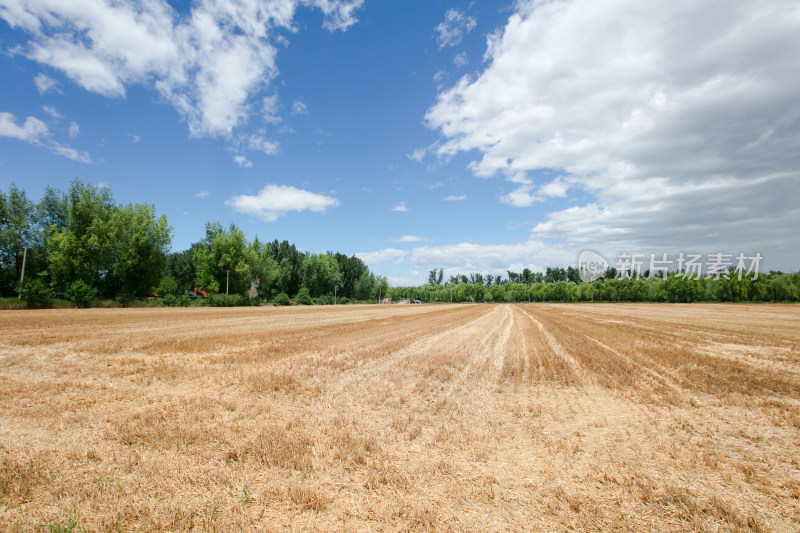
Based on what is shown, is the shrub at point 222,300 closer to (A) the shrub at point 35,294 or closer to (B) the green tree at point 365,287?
(A) the shrub at point 35,294

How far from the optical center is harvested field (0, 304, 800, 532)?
3.52 m

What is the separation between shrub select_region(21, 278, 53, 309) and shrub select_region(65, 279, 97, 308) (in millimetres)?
3398

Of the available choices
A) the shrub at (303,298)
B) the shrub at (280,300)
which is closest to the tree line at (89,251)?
the shrub at (280,300)

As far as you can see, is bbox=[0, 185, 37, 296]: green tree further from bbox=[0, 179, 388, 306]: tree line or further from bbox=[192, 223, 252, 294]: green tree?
bbox=[192, 223, 252, 294]: green tree

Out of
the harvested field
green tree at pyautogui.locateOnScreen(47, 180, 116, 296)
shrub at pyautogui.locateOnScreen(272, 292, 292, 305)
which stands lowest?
shrub at pyautogui.locateOnScreen(272, 292, 292, 305)

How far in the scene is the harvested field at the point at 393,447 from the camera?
3.52 m

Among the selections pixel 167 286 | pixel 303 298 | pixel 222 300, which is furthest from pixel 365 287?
pixel 222 300

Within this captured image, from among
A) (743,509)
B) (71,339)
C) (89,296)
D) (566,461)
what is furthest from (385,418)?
(89,296)

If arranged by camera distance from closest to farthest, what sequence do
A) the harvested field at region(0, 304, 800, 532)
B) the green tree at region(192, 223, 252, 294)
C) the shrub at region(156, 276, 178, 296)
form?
the harvested field at region(0, 304, 800, 532) → the green tree at region(192, 223, 252, 294) → the shrub at region(156, 276, 178, 296)

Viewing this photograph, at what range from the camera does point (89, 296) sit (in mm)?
→ 43406

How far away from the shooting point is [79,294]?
42.8 meters

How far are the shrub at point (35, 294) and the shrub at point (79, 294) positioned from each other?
340 cm

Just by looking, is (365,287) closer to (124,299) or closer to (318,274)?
(318,274)

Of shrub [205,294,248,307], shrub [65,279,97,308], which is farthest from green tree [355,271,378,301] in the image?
shrub [65,279,97,308]
